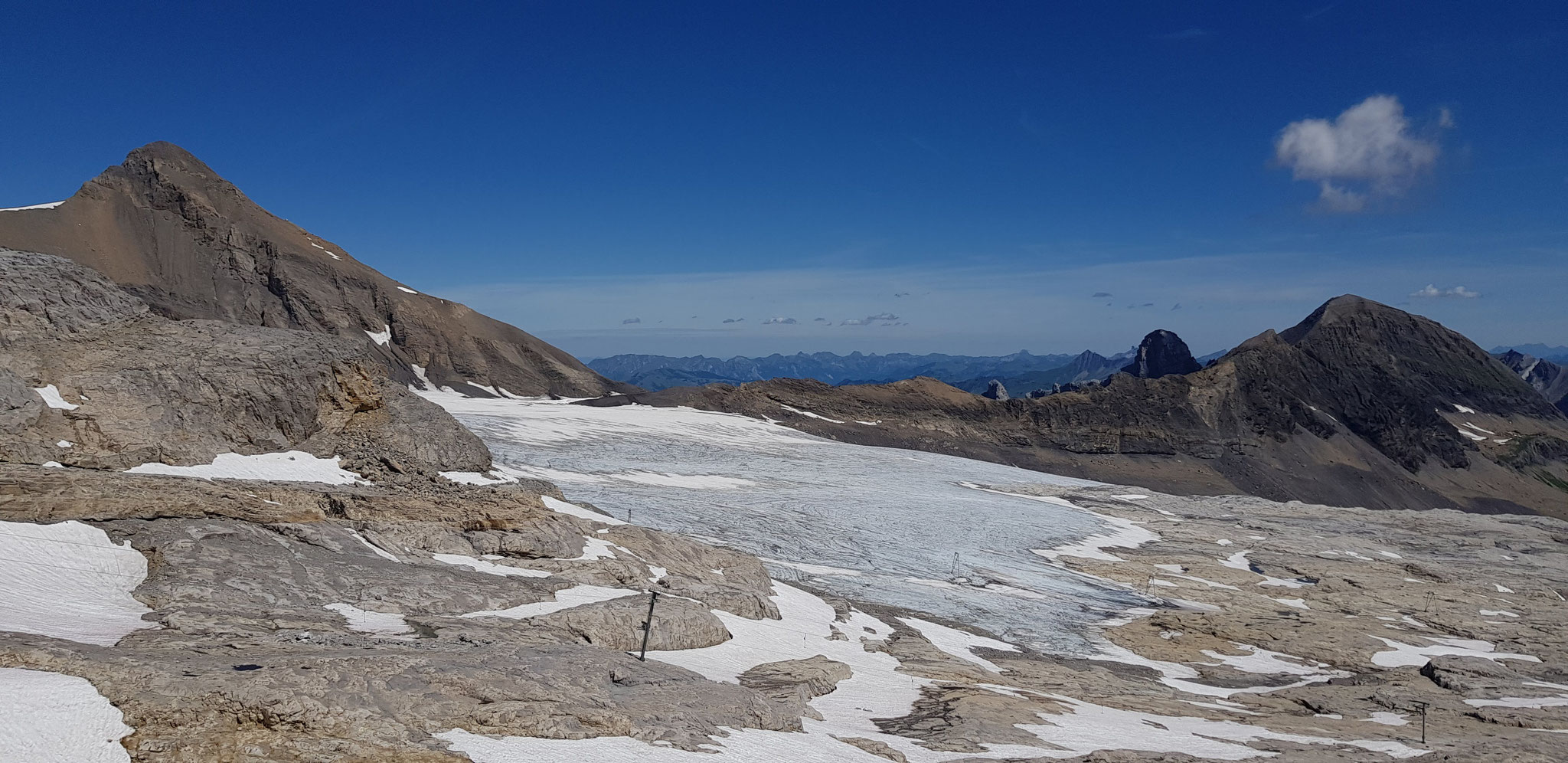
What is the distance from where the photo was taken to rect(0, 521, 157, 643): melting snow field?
11.3m

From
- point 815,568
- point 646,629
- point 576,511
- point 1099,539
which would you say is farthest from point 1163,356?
point 646,629

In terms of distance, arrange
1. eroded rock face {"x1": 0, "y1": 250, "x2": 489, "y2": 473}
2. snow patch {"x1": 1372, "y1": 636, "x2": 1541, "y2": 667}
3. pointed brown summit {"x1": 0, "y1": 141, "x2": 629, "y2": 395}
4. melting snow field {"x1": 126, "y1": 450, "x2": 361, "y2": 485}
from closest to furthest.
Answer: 1. eroded rock face {"x1": 0, "y1": 250, "x2": 489, "y2": 473}
2. melting snow field {"x1": 126, "y1": 450, "x2": 361, "y2": 485}
3. snow patch {"x1": 1372, "y1": 636, "x2": 1541, "y2": 667}
4. pointed brown summit {"x1": 0, "y1": 141, "x2": 629, "y2": 395}

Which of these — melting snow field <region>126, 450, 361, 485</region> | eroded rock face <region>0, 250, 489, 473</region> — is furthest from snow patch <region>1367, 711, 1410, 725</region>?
melting snow field <region>126, 450, 361, 485</region>

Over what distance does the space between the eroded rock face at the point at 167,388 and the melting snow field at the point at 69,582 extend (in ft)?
16.7

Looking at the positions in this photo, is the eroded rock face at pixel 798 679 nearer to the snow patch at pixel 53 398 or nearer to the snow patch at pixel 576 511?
the snow patch at pixel 576 511

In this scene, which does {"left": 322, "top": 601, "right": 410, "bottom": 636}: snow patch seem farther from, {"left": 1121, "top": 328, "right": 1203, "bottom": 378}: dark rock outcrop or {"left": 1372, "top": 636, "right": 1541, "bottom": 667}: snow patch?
{"left": 1121, "top": 328, "right": 1203, "bottom": 378}: dark rock outcrop

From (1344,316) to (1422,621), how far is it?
12259 centimetres

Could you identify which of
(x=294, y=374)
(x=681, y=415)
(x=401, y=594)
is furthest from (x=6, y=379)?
(x=681, y=415)

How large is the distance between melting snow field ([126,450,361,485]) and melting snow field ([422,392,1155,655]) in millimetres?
4037

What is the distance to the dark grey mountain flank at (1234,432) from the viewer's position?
309 ft

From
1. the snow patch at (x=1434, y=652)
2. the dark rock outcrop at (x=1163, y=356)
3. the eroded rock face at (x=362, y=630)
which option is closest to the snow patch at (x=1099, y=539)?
the snow patch at (x=1434, y=652)

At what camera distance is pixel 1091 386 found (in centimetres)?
12031

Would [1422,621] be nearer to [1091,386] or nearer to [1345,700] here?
[1345,700]

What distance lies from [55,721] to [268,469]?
15.2 m
